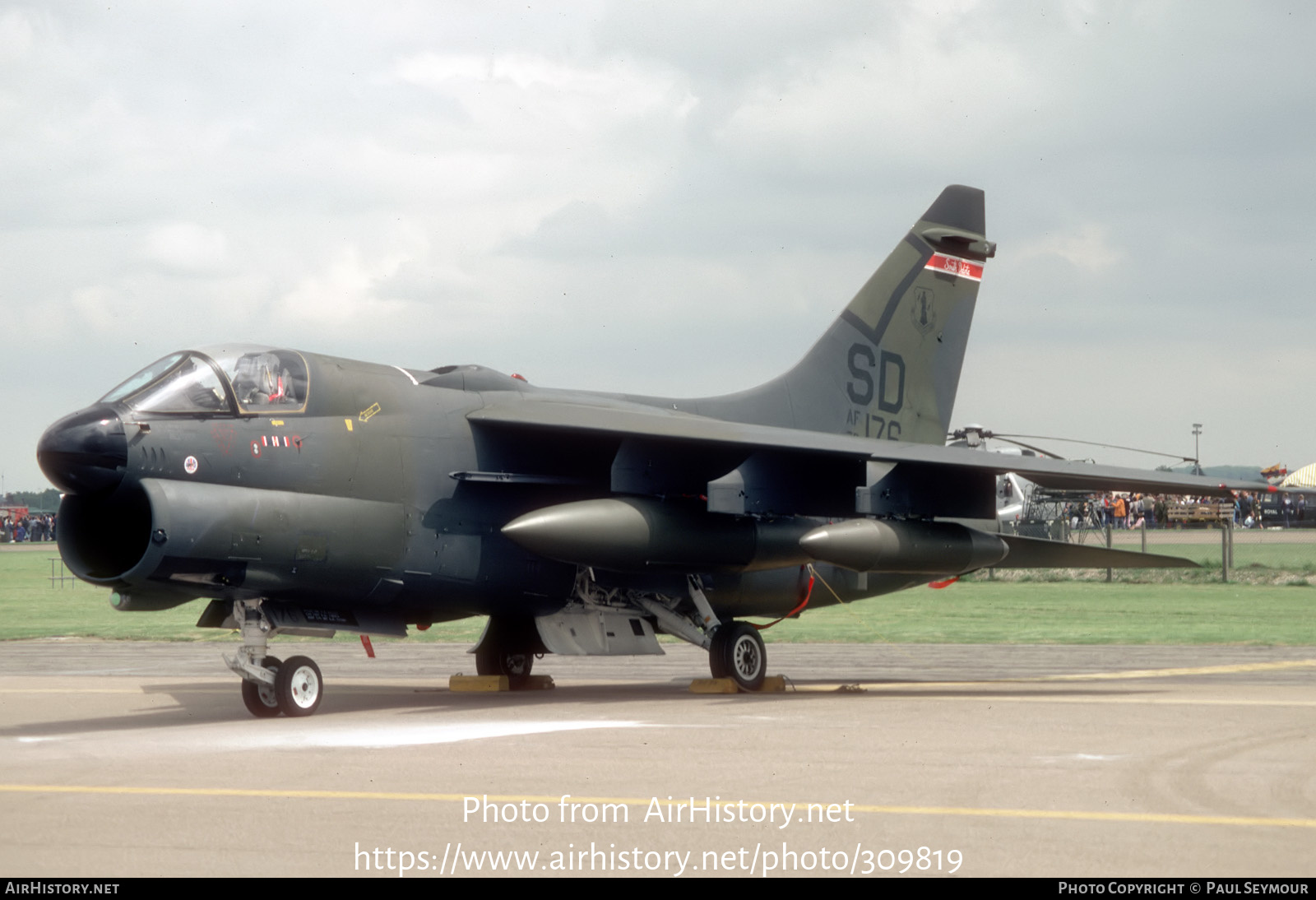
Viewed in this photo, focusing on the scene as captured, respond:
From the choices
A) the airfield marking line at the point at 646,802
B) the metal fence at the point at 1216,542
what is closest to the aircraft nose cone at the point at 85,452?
the airfield marking line at the point at 646,802

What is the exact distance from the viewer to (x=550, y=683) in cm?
1655

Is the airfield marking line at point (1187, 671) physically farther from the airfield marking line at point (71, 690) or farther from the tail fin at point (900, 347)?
the airfield marking line at point (71, 690)

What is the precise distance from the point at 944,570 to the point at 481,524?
502 cm

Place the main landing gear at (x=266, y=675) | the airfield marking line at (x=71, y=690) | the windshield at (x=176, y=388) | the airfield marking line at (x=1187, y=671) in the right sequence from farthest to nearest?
1. the airfield marking line at (x=1187, y=671)
2. the airfield marking line at (x=71, y=690)
3. the main landing gear at (x=266, y=675)
4. the windshield at (x=176, y=388)

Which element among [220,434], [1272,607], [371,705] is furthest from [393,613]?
[1272,607]

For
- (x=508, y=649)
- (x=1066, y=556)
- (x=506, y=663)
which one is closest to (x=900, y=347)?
(x=1066, y=556)

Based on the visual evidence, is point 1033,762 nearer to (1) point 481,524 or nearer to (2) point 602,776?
(2) point 602,776

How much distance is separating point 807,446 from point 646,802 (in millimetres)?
7115

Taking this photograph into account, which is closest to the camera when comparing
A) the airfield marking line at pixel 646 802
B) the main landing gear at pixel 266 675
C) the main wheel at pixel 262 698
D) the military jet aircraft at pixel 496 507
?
the airfield marking line at pixel 646 802

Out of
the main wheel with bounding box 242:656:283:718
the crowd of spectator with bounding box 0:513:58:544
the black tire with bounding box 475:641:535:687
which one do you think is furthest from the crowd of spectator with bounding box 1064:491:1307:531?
the crowd of spectator with bounding box 0:513:58:544

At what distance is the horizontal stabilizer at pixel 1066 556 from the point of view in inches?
651

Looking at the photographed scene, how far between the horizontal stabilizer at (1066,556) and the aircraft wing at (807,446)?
1030 millimetres

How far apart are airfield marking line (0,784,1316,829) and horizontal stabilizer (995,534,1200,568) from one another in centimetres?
927

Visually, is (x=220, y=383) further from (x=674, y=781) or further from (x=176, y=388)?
(x=674, y=781)
